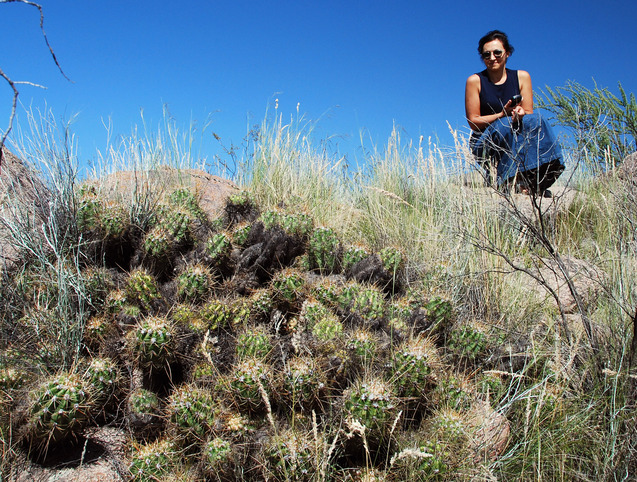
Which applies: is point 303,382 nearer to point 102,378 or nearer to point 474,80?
point 102,378

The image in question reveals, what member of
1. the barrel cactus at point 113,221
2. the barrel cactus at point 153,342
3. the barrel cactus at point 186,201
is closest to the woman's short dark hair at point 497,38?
the barrel cactus at point 186,201

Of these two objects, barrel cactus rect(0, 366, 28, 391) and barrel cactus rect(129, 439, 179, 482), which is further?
barrel cactus rect(0, 366, 28, 391)

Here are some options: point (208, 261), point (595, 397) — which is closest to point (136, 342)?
point (208, 261)

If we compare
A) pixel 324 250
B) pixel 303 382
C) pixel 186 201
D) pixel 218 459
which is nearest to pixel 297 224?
pixel 324 250

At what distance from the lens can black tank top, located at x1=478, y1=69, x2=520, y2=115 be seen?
20.6 ft

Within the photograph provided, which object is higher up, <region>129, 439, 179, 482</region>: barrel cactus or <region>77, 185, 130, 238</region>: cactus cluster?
<region>77, 185, 130, 238</region>: cactus cluster

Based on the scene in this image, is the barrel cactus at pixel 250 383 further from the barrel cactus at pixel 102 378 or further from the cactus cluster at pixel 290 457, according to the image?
the barrel cactus at pixel 102 378

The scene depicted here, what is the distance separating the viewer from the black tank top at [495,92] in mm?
6270

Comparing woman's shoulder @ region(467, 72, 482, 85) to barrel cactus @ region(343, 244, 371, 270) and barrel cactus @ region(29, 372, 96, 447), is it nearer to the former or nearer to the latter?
barrel cactus @ region(343, 244, 371, 270)

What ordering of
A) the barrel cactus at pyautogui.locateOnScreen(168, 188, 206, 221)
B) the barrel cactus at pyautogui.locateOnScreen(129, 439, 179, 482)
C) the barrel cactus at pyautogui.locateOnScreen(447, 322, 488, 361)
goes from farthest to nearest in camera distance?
the barrel cactus at pyautogui.locateOnScreen(168, 188, 206, 221) → the barrel cactus at pyautogui.locateOnScreen(447, 322, 488, 361) → the barrel cactus at pyautogui.locateOnScreen(129, 439, 179, 482)

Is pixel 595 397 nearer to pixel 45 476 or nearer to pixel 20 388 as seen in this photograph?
pixel 45 476

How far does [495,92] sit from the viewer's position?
628 centimetres

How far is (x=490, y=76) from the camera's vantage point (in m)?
6.39

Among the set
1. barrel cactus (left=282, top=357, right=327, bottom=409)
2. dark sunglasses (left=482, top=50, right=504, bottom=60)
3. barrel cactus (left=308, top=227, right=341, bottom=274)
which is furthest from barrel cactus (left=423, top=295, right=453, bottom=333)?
dark sunglasses (left=482, top=50, right=504, bottom=60)
